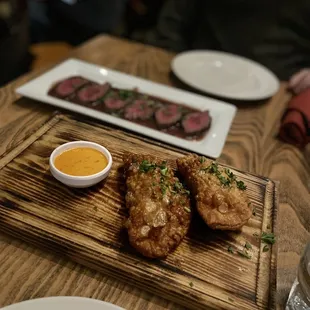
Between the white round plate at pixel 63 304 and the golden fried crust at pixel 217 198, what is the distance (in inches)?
18.5

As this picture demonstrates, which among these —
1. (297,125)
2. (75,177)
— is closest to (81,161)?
(75,177)

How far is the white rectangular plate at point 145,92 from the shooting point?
6.59 feet

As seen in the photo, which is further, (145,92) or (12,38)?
(12,38)

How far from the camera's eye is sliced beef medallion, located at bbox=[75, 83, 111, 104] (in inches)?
88.3

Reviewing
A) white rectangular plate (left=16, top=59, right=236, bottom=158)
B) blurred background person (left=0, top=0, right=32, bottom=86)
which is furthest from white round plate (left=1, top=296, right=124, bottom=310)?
blurred background person (left=0, top=0, right=32, bottom=86)

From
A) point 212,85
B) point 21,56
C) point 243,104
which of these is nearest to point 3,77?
point 21,56

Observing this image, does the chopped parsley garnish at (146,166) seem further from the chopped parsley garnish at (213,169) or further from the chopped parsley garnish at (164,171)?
the chopped parsley garnish at (213,169)

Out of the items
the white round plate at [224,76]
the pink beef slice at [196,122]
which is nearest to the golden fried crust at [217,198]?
the pink beef slice at [196,122]

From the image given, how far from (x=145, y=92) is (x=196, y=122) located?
1.48 feet

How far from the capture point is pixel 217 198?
4.68 ft

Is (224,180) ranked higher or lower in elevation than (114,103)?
higher

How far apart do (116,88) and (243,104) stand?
0.82m

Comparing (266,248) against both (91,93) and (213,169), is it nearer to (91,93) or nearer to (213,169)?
(213,169)

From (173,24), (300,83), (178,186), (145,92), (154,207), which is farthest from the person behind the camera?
(173,24)
